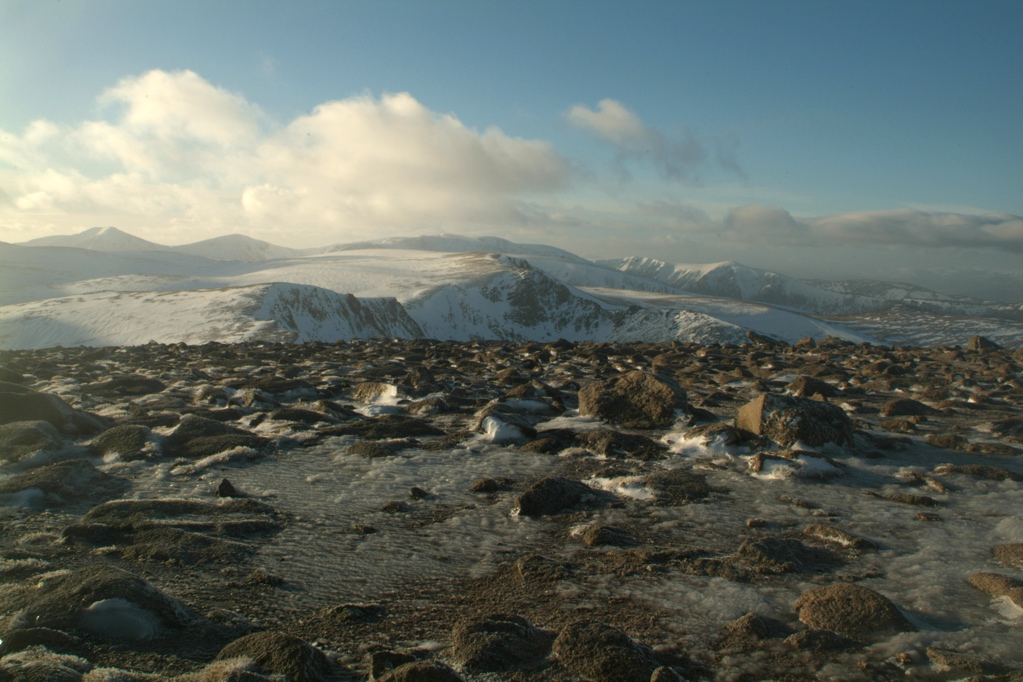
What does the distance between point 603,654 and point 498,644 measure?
888mm

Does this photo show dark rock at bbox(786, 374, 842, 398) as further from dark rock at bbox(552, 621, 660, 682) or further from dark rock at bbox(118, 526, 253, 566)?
dark rock at bbox(118, 526, 253, 566)

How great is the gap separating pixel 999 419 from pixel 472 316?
284 feet

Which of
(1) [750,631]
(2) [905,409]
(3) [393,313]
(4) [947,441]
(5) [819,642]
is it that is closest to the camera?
(5) [819,642]

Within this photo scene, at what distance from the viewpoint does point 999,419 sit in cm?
1440

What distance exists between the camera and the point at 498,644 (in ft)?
15.9

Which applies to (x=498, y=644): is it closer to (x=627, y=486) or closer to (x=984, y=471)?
(x=627, y=486)

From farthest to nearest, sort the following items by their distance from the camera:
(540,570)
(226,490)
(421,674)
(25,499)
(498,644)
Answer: (226,490) < (25,499) < (540,570) < (498,644) < (421,674)

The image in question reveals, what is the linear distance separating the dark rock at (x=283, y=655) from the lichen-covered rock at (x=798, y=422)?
9.83m

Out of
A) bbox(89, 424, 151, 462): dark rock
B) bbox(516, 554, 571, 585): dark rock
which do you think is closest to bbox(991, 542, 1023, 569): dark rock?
bbox(516, 554, 571, 585): dark rock

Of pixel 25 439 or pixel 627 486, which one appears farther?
pixel 25 439

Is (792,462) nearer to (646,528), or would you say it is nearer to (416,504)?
(646,528)

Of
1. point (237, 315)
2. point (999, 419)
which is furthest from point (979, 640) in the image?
point (237, 315)

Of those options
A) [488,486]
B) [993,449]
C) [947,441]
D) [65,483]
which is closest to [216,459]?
[65,483]

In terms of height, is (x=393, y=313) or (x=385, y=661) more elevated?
(x=385, y=661)
